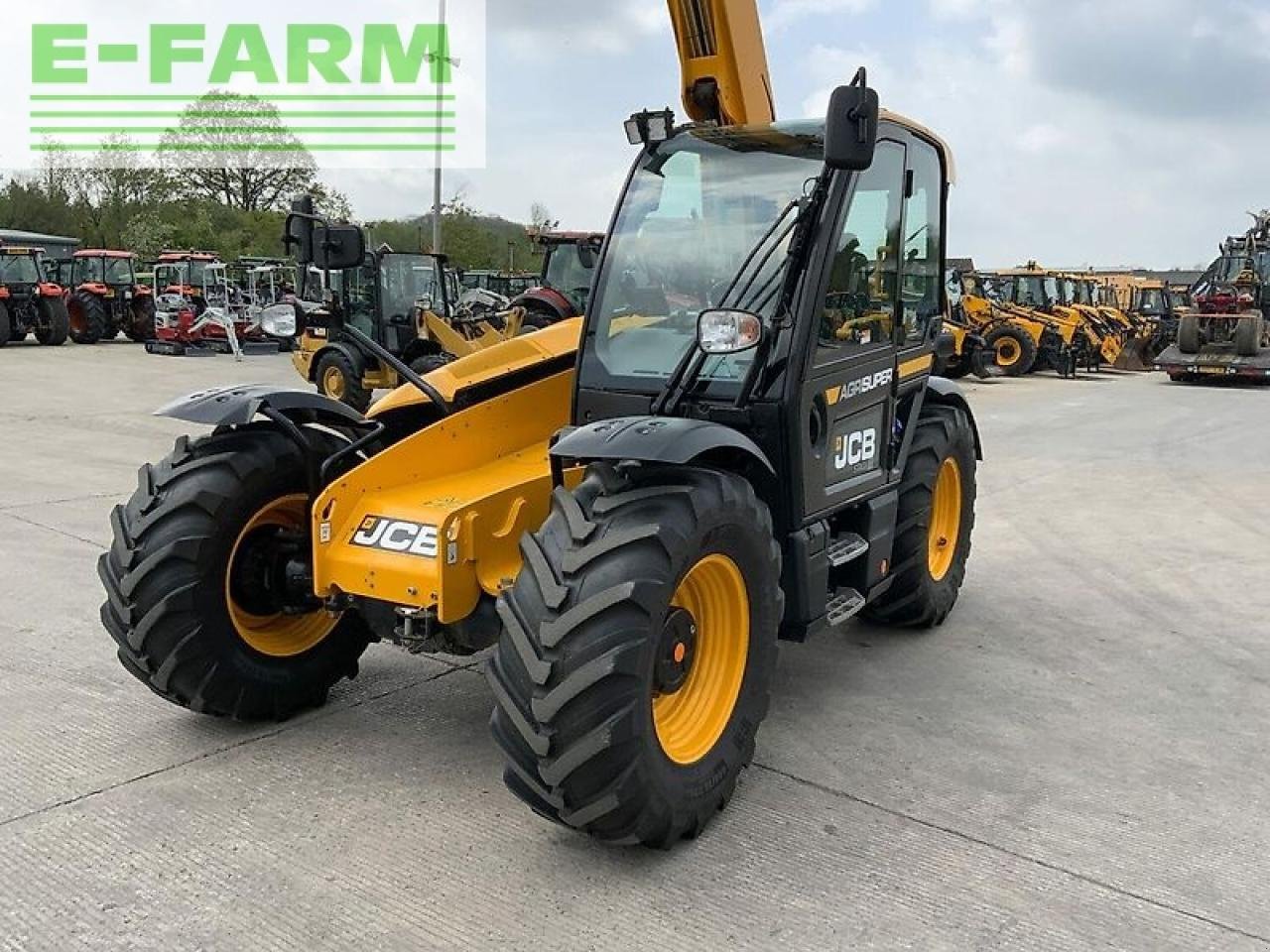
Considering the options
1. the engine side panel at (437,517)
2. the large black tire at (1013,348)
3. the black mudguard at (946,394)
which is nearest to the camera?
the engine side panel at (437,517)

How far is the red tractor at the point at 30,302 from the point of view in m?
24.1

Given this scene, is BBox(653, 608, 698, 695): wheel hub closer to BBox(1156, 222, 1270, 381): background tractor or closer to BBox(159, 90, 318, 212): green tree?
BBox(1156, 222, 1270, 381): background tractor

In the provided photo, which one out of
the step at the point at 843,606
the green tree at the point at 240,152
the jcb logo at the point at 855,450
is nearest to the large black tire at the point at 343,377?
the jcb logo at the point at 855,450

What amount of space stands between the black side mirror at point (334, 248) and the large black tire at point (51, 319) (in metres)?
23.8

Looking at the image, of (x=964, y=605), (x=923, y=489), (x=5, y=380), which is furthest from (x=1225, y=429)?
(x=5, y=380)

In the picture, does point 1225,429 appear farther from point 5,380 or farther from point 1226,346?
point 5,380

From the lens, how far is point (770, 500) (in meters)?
3.80

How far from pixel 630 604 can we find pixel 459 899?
904 mm

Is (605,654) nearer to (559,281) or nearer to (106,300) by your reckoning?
(559,281)

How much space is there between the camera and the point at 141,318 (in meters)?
26.0

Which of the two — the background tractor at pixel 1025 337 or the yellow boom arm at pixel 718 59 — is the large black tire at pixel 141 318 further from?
the yellow boom arm at pixel 718 59

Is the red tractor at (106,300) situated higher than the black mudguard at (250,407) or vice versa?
the red tractor at (106,300)

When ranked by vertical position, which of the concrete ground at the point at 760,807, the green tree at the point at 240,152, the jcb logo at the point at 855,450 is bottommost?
the concrete ground at the point at 760,807

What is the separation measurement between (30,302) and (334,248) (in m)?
24.1
